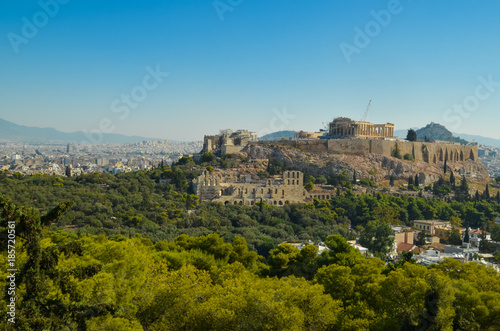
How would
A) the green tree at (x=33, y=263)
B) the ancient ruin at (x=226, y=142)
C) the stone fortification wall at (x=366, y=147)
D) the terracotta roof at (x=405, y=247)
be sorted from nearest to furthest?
the green tree at (x=33, y=263) < the terracotta roof at (x=405, y=247) < the ancient ruin at (x=226, y=142) < the stone fortification wall at (x=366, y=147)

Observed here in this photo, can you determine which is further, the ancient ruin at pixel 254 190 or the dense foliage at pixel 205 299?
the ancient ruin at pixel 254 190

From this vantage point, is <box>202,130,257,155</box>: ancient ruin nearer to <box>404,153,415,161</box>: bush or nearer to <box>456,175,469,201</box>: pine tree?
<box>404,153,415,161</box>: bush

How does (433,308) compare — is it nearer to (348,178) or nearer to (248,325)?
(248,325)

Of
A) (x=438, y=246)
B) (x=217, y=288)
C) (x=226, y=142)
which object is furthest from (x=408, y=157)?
(x=217, y=288)

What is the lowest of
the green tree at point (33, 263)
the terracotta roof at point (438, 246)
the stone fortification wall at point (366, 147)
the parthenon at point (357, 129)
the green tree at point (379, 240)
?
the terracotta roof at point (438, 246)

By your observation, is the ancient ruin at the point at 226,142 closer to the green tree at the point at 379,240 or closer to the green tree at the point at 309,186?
the green tree at the point at 309,186

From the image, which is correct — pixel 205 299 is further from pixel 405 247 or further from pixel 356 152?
pixel 356 152

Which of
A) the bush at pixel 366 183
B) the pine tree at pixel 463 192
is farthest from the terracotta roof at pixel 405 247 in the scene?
the pine tree at pixel 463 192

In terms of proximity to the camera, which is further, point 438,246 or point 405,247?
point 438,246

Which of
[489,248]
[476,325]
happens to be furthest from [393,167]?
[476,325]
